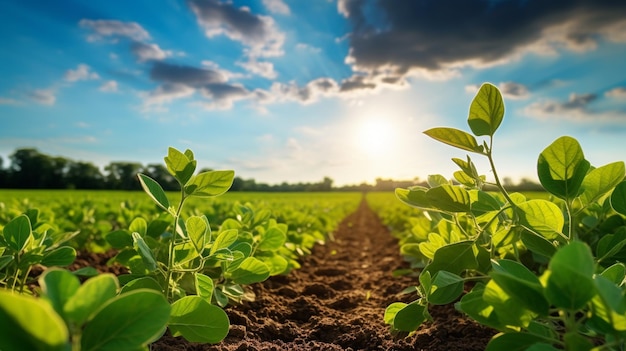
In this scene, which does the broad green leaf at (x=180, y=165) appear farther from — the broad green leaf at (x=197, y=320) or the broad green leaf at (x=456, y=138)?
the broad green leaf at (x=456, y=138)

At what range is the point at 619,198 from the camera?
4.43 feet

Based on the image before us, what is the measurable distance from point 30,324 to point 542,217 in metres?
1.24

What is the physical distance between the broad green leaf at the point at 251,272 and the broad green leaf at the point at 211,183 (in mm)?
556

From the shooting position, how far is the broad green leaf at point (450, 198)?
1.33 metres

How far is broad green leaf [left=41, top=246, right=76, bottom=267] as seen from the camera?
5.94 feet

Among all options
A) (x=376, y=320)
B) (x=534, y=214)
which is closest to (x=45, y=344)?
(x=534, y=214)

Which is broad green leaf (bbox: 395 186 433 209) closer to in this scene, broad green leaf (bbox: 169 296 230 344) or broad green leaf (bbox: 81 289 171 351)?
broad green leaf (bbox: 169 296 230 344)

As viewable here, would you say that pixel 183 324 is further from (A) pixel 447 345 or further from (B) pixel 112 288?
(A) pixel 447 345

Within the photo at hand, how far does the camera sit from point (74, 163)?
67.2m

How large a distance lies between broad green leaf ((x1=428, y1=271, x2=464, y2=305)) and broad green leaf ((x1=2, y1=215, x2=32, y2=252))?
55.2 inches

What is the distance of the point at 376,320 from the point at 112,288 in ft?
7.04

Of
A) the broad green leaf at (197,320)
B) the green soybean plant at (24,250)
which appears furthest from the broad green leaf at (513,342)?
the green soybean plant at (24,250)

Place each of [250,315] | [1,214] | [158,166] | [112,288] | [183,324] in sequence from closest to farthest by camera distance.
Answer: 1. [112,288]
2. [183,324]
3. [250,315]
4. [1,214]
5. [158,166]

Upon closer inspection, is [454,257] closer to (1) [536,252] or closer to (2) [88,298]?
(1) [536,252]
